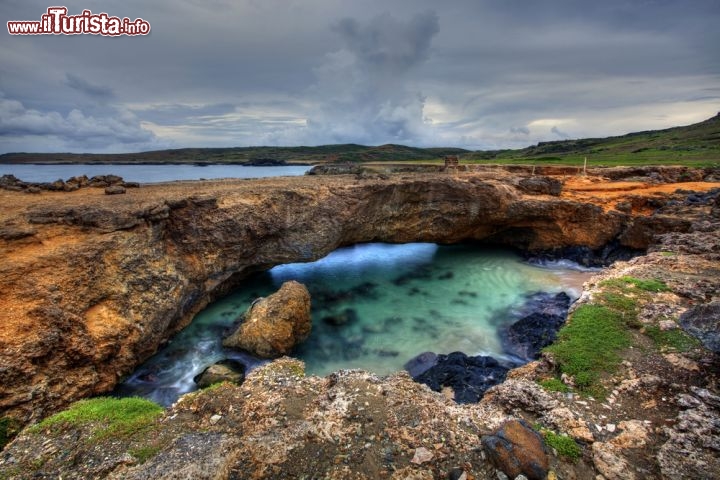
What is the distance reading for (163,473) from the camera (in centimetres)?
578

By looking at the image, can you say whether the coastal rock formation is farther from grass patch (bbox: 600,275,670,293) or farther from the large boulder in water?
the large boulder in water

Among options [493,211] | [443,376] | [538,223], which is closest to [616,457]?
[443,376]

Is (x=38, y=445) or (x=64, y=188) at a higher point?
(x=64, y=188)

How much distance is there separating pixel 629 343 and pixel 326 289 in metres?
15.2

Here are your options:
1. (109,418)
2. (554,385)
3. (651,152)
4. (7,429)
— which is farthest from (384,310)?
(651,152)

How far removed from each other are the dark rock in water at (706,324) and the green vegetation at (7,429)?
16.9 metres

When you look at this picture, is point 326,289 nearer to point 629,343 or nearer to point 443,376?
point 443,376

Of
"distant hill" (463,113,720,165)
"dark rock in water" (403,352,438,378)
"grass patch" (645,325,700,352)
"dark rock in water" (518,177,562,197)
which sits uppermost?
"distant hill" (463,113,720,165)

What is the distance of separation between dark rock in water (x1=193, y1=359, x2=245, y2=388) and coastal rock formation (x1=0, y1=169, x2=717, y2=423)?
2.74 m

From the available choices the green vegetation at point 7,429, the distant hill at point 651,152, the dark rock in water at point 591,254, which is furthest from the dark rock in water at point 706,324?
the distant hill at point 651,152

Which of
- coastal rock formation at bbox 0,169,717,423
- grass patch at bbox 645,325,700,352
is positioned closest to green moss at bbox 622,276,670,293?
coastal rock formation at bbox 0,169,717,423

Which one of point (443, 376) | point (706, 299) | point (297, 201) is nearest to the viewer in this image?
point (706, 299)

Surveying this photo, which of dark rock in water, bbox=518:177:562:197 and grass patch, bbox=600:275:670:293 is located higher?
dark rock in water, bbox=518:177:562:197

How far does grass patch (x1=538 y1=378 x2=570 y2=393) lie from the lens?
808cm
